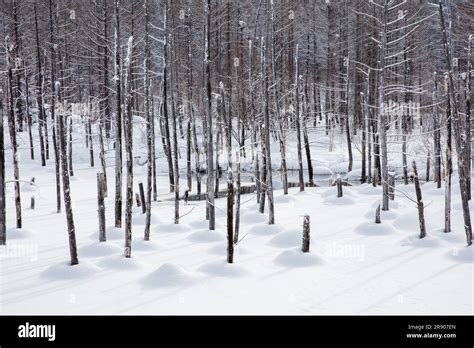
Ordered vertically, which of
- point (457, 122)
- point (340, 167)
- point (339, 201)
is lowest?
point (339, 201)

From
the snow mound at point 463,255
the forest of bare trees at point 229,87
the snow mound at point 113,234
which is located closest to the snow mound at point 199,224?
the forest of bare trees at point 229,87

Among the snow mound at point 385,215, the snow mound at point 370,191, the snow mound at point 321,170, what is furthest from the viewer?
the snow mound at point 321,170

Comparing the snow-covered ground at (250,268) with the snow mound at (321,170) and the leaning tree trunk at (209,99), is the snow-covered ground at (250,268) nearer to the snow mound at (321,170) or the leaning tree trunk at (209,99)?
the leaning tree trunk at (209,99)

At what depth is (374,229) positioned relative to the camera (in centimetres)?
1345

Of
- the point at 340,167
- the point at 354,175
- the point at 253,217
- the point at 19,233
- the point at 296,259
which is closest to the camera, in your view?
the point at 296,259

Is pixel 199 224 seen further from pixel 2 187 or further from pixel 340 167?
pixel 340 167

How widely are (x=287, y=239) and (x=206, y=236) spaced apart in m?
2.50

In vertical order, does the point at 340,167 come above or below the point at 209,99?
below

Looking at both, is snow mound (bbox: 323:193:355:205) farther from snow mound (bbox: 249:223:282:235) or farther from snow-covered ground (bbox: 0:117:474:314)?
snow mound (bbox: 249:223:282:235)

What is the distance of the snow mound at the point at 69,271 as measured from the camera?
9172mm

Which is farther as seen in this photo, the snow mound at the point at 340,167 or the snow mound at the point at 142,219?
the snow mound at the point at 340,167

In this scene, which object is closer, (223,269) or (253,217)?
(223,269)

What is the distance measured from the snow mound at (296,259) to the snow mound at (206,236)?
2.78m

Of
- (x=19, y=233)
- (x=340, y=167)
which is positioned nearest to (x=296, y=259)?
(x=19, y=233)
